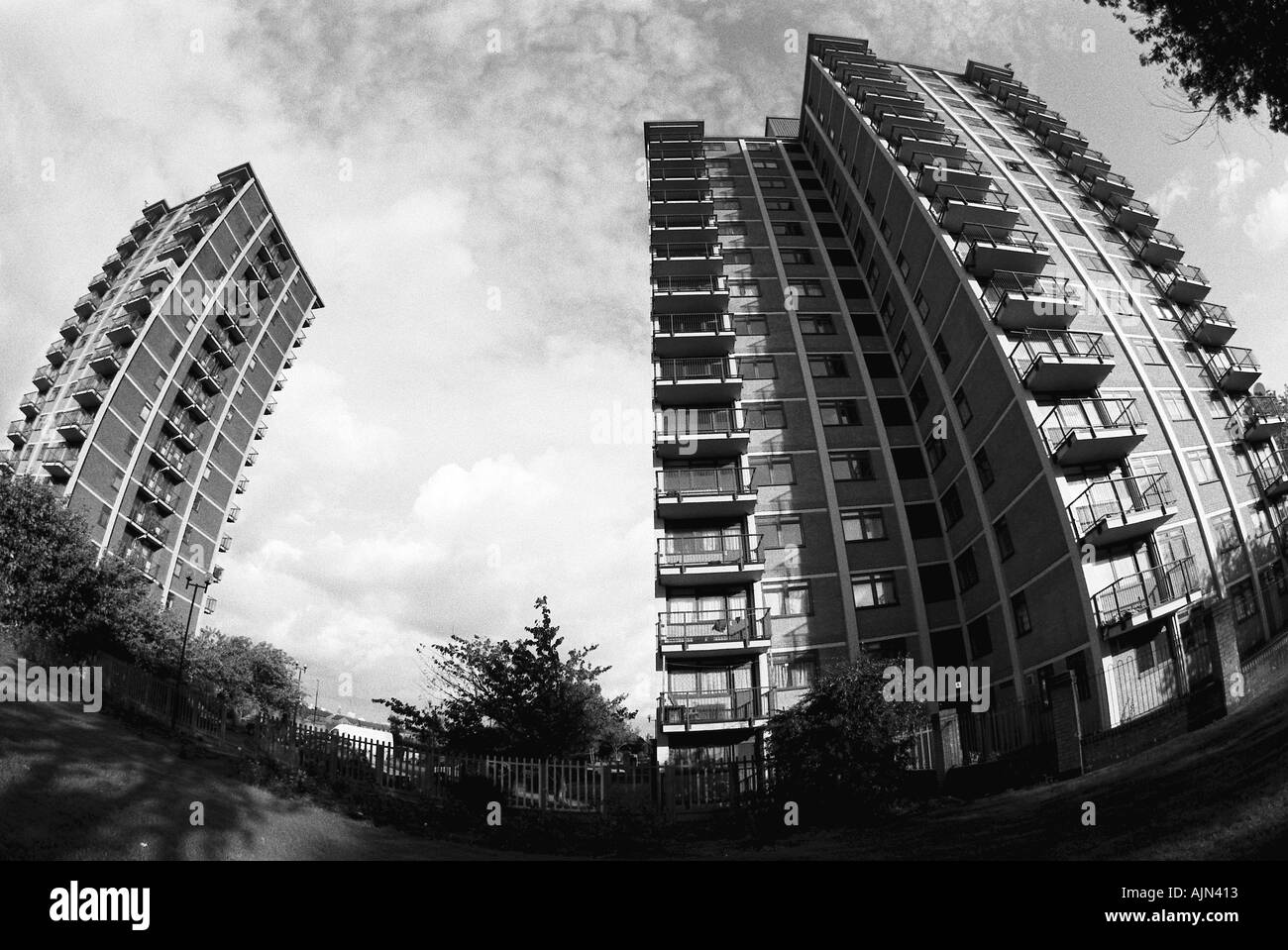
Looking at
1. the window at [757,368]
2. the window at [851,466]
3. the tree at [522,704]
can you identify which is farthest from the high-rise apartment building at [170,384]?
the window at [851,466]

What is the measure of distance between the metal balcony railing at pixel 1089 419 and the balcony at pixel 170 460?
52463mm

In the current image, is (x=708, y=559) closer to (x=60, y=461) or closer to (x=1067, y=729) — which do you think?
(x=1067, y=729)

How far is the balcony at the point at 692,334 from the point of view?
38.0 meters

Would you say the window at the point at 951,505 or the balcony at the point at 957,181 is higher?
the balcony at the point at 957,181

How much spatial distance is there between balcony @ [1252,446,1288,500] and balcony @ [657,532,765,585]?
20.8 meters

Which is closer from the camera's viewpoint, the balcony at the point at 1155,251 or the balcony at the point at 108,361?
the balcony at the point at 1155,251

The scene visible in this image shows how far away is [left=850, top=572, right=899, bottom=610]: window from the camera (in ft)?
104

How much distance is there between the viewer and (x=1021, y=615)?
92.4 ft

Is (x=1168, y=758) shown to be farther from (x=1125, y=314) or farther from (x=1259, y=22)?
(x=1125, y=314)

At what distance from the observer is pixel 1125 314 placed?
107 ft

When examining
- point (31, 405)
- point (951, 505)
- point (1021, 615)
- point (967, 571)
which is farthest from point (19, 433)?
point (1021, 615)

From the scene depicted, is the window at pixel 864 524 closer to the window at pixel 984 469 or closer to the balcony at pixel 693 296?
the window at pixel 984 469

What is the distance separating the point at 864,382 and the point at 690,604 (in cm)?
1548
